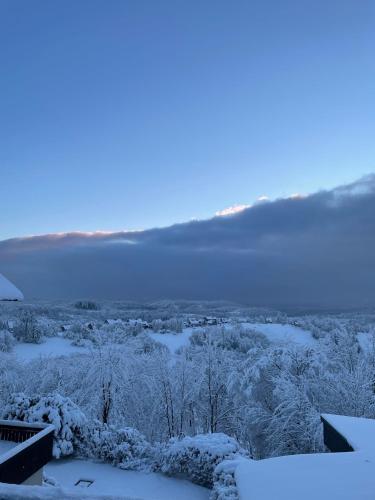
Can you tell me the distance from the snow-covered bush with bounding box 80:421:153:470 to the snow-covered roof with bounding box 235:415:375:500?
905 cm

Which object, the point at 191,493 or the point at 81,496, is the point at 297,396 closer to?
the point at 191,493

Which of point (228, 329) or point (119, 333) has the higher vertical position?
point (119, 333)

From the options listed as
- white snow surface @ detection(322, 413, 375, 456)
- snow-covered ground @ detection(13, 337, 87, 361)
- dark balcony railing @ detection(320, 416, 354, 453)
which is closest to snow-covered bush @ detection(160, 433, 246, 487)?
dark balcony railing @ detection(320, 416, 354, 453)

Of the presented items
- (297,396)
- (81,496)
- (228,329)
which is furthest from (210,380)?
(228,329)

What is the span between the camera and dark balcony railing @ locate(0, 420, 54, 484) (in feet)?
23.4

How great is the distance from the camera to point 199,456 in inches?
513

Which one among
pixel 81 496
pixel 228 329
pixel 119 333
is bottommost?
pixel 228 329

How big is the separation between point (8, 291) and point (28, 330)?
31847 millimetres

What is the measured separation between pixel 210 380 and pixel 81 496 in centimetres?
1824

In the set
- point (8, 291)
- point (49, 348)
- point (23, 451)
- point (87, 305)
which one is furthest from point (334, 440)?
point (87, 305)

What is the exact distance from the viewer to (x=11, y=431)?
30.3 feet

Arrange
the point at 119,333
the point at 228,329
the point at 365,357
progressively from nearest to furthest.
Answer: the point at 365,357 → the point at 119,333 → the point at 228,329

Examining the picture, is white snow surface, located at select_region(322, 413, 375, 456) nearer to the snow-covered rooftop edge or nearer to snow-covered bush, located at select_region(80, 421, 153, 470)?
the snow-covered rooftop edge

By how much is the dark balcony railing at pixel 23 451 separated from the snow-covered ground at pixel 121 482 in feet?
13.7
